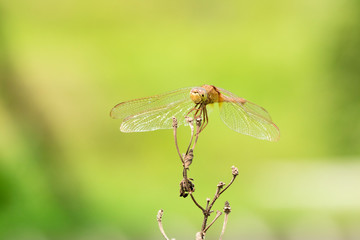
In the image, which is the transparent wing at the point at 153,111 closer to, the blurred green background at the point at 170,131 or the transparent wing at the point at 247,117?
the transparent wing at the point at 247,117

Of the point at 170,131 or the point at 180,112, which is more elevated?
the point at 180,112

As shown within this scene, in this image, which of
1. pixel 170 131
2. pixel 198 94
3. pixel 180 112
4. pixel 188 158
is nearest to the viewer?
pixel 188 158

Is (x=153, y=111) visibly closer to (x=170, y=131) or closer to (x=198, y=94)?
(x=198, y=94)

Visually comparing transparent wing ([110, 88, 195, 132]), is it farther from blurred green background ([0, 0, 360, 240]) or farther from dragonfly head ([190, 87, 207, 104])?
blurred green background ([0, 0, 360, 240])

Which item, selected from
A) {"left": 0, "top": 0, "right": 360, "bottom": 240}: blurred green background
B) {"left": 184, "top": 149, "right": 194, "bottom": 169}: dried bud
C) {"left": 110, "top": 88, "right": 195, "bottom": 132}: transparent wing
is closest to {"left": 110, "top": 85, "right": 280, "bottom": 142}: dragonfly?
{"left": 110, "top": 88, "right": 195, "bottom": 132}: transparent wing

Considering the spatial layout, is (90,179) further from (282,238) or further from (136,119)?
(136,119)

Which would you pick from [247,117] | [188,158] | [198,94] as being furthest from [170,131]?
[188,158]

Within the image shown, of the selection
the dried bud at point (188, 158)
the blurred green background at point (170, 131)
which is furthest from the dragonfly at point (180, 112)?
the blurred green background at point (170, 131)

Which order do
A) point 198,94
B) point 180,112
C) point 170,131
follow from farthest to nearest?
point 170,131
point 180,112
point 198,94
